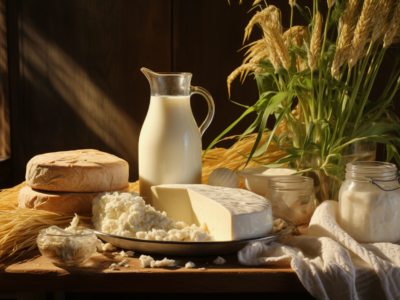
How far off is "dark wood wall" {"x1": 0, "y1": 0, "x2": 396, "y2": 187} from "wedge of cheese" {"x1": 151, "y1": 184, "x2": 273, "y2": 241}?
1154 millimetres

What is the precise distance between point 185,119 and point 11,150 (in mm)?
1400

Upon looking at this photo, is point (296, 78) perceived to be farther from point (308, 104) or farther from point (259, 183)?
point (259, 183)

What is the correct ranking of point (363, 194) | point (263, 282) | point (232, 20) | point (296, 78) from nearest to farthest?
point (263, 282), point (363, 194), point (296, 78), point (232, 20)

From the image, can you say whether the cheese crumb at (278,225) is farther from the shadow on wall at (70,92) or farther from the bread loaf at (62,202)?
the shadow on wall at (70,92)

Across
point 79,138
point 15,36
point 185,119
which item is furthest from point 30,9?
point 185,119

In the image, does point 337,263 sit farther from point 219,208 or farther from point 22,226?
point 22,226

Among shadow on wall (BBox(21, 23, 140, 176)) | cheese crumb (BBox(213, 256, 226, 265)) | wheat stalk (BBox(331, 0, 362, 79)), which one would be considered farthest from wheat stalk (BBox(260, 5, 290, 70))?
shadow on wall (BBox(21, 23, 140, 176))

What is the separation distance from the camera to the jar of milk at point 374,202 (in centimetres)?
80

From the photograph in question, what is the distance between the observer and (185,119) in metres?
0.99

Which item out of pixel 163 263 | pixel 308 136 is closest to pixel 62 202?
pixel 163 263

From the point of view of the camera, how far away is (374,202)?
2.62ft

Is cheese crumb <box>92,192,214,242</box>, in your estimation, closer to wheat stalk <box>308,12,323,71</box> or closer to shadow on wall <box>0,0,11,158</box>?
wheat stalk <box>308,12,323,71</box>

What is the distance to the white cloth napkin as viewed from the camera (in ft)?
2.17

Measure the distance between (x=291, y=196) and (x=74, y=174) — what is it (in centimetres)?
45
